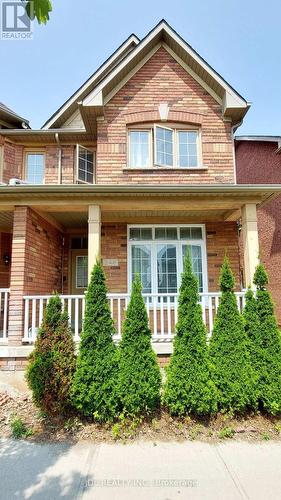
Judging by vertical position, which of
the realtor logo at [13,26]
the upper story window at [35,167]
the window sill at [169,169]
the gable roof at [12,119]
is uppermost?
the gable roof at [12,119]

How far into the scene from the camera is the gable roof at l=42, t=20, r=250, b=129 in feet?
26.4

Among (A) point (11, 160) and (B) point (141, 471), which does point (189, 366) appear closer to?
(B) point (141, 471)

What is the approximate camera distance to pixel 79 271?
29.5ft

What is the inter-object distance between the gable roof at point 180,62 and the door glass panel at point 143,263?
12.6ft

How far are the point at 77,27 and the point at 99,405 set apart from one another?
5774mm

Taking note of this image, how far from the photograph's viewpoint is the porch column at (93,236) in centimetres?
618

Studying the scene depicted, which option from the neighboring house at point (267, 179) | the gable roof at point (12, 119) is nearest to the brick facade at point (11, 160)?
the gable roof at point (12, 119)

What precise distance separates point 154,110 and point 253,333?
21.1ft

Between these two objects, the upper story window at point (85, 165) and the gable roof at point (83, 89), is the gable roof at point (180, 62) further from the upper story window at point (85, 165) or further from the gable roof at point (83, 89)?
the gable roof at point (83, 89)

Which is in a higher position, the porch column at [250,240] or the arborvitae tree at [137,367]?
the porch column at [250,240]

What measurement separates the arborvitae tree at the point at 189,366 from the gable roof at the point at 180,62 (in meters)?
5.65

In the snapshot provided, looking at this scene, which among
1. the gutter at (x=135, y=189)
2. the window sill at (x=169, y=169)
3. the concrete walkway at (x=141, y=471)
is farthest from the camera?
the window sill at (x=169, y=169)

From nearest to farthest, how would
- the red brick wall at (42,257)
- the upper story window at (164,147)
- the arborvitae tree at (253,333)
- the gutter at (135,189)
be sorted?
the arborvitae tree at (253,333)
the gutter at (135,189)
the red brick wall at (42,257)
the upper story window at (164,147)

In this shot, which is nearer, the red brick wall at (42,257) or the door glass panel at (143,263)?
the red brick wall at (42,257)
